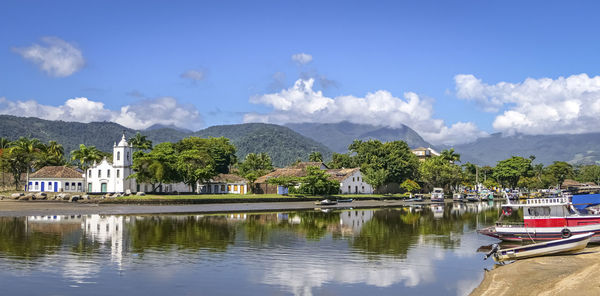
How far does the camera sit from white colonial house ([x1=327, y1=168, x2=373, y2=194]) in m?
111

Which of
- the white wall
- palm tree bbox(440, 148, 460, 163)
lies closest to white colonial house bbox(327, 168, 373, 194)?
the white wall

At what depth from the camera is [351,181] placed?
113062 mm

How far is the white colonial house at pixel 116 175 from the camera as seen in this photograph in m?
90.6

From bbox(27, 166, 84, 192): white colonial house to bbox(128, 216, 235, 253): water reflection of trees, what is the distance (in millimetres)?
49833

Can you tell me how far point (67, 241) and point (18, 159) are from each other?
3297 inches

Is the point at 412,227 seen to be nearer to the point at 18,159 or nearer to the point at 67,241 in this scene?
the point at 67,241

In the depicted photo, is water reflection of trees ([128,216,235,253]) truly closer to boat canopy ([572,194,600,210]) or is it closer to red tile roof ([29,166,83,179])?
boat canopy ([572,194,600,210])

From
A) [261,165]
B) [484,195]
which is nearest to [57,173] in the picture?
[261,165]

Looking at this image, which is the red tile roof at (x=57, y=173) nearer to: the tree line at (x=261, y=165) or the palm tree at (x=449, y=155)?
the tree line at (x=261, y=165)

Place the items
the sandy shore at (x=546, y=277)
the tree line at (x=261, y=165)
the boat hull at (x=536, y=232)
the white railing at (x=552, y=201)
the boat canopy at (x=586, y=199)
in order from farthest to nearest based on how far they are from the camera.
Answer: the tree line at (x=261, y=165), the boat canopy at (x=586, y=199), the white railing at (x=552, y=201), the boat hull at (x=536, y=232), the sandy shore at (x=546, y=277)

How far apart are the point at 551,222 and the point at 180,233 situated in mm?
26674

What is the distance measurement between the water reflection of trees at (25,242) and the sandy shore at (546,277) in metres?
23.4

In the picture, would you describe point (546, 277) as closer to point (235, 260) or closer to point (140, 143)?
point (235, 260)

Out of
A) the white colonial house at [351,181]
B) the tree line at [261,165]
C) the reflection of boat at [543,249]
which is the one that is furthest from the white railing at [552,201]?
the white colonial house at [351,181]
